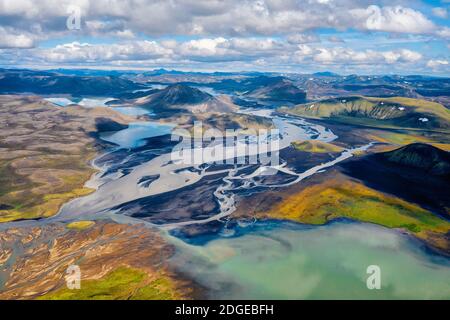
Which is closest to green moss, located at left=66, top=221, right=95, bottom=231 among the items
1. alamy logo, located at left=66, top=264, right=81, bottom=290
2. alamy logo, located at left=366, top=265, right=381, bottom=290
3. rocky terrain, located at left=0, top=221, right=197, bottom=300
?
rocky terrain, located at left=0, top=221, right=197, bottom=300

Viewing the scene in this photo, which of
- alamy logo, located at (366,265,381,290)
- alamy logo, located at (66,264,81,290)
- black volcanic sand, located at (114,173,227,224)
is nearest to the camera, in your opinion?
alamy logo, located at (366,265,381,290)

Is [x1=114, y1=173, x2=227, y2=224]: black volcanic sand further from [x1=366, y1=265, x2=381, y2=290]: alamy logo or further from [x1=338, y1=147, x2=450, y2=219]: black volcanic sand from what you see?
[x1=338, y1=147, x2=450, y2=219]: black volcanic sand

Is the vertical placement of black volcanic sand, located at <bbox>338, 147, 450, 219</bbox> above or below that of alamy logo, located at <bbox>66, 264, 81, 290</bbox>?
above

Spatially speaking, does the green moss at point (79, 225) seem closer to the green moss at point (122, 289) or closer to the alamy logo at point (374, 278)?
the green moss at point (122, 289)

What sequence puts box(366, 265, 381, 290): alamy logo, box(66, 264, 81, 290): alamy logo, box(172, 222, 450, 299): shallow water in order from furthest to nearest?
box(66, 264, 81, 290): alamy logo → box(366, 265, 381, 290): alamy logo → box(172, 222, 450, 299): shallow water
